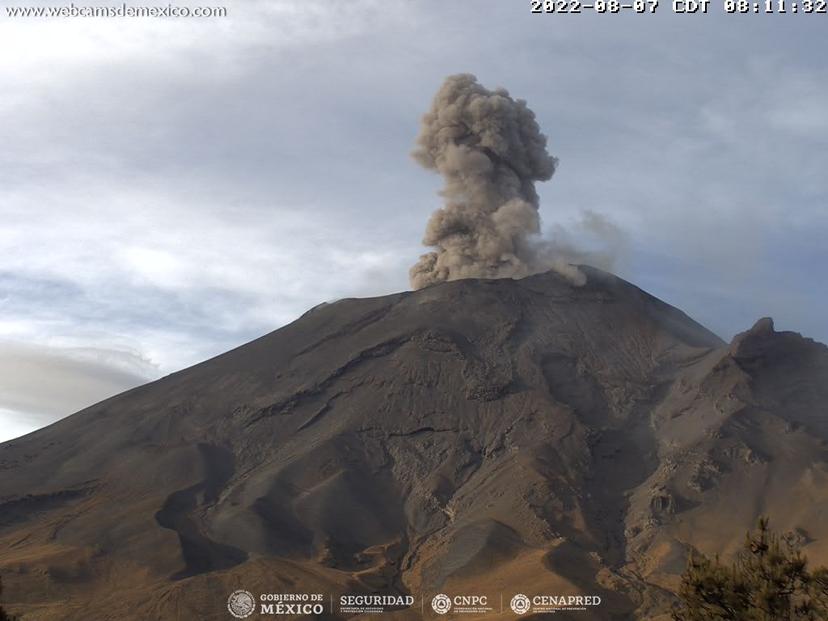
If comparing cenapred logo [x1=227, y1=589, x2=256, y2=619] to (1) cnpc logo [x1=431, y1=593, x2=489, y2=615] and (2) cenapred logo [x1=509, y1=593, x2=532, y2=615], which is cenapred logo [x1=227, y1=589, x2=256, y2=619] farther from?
(2) cenapred logo [x1=509, y1=593, x2=532, y2=615]

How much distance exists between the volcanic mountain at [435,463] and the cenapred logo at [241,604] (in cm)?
61

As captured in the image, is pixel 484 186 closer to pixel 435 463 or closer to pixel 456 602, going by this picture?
pixel 435 463

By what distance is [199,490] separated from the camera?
261ft

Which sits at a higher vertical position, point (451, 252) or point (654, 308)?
point (451, 252)

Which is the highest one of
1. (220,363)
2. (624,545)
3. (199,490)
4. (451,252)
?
(451,252)

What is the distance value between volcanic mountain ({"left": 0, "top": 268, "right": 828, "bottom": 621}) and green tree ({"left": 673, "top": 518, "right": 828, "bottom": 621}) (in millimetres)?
40348

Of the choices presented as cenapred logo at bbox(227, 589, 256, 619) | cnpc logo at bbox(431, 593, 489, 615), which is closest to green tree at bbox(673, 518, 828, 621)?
cnpc logo at bbox(431, 593, 489, 615)

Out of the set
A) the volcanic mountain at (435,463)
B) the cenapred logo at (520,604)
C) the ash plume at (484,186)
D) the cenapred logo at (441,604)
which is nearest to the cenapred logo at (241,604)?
the volcanic mountain at (435,463)

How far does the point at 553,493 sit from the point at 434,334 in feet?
83.0

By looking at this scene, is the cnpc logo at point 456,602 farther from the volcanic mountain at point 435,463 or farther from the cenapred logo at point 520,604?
the cenapred logo at point 520,604

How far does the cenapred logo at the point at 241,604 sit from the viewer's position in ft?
201

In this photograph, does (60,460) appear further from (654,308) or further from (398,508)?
(654,308)

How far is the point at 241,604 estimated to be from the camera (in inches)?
2441

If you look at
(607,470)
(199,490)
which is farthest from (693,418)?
(199,490)
